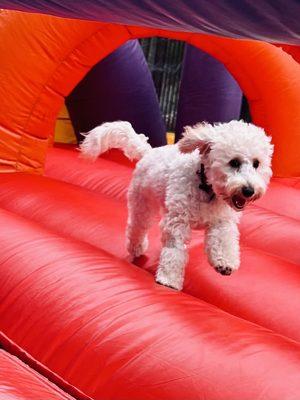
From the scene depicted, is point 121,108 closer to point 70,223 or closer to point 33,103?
point 33,103

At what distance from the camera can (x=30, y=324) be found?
5.67 feet

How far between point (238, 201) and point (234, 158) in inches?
4.4

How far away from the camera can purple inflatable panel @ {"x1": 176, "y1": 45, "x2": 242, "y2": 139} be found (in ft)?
16.0

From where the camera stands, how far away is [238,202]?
5.52ft

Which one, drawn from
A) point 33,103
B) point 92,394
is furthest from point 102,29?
point 92,394

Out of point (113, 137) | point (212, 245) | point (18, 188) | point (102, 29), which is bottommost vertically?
point (18, 188)

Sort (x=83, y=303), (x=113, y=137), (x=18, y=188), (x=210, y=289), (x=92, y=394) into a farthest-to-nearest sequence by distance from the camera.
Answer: (x=18, y=188)
(x=113, y=137)
(x=210, y=289)
(x=83, y=303)
(x=92, y=394)

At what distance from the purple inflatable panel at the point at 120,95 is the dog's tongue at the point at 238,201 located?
319 centimetres

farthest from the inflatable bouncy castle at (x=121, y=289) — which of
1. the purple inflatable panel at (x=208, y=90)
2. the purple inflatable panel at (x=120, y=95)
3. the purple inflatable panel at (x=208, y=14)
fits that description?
the purple inflatable panel at (x=208, y=90)

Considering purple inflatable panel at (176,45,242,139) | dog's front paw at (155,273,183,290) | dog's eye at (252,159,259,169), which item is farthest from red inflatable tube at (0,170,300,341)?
purple inflatable panel at (176,45,242,139)

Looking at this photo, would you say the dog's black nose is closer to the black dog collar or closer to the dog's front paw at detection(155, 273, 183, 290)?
the black dog collar

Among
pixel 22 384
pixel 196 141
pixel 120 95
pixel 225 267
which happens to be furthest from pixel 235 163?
pixel 120 95

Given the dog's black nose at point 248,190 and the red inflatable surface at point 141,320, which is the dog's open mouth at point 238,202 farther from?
the red inflatable surface at point 141,320

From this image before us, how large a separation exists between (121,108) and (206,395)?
362 centimetres
